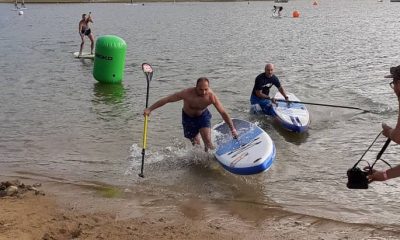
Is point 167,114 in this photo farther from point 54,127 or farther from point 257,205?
point 257,205

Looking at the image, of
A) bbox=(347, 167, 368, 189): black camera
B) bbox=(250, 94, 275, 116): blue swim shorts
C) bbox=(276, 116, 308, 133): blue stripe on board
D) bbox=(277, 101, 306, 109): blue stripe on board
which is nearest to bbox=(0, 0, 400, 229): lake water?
bbox=(276, 116, 308, 133): blue stripe on board

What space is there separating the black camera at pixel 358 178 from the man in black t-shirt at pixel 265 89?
6.55m

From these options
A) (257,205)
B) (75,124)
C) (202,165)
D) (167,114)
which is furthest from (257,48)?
(257,205)

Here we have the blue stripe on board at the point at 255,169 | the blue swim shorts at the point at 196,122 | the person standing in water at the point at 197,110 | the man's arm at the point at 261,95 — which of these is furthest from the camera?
the man's arm at the point at 261,95

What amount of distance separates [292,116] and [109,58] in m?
6.75

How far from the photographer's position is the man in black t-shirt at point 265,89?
11.5 metres

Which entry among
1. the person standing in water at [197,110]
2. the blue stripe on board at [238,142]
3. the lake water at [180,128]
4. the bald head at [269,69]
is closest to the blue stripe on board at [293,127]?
the lake water at [180,128]

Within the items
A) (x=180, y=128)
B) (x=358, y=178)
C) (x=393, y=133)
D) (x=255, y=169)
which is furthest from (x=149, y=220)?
(x=180, y=128)

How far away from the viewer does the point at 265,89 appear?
11.8m

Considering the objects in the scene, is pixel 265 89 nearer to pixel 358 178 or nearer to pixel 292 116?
pixel 292 116

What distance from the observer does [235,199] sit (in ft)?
22.9

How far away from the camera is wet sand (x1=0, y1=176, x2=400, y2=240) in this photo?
5.64 m

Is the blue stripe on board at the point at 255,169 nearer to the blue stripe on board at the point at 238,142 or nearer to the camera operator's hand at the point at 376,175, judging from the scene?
the blue stripe on board at the point at 238,142

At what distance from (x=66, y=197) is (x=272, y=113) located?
5.88 meters
